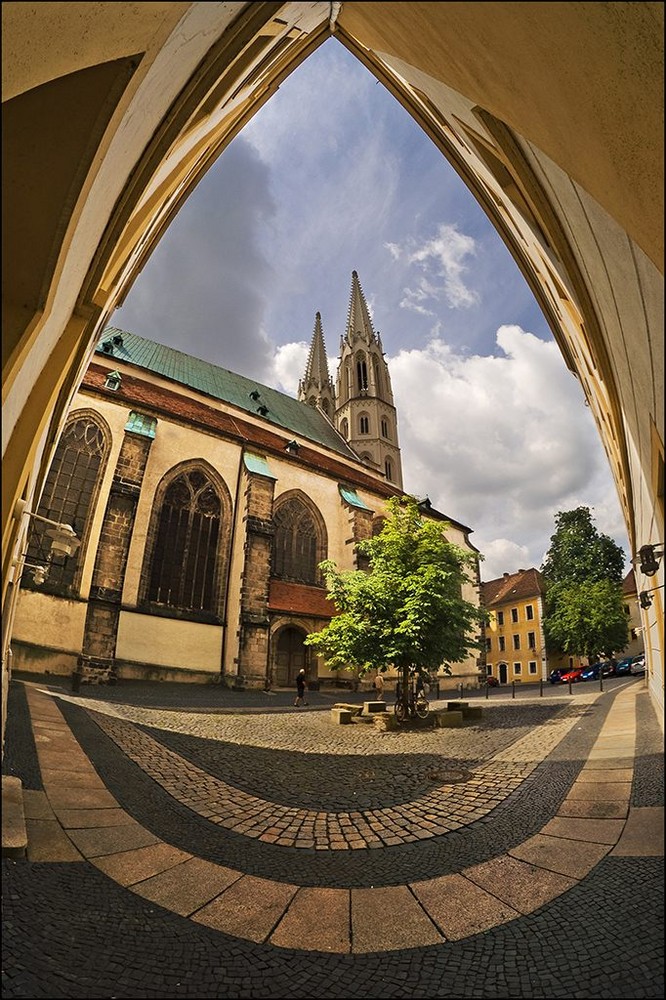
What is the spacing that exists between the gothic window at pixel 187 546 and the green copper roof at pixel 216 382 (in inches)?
249

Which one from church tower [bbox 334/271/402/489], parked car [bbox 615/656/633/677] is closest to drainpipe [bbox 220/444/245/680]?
church tower [bbox 334/271/402/489]

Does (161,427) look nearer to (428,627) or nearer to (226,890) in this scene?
(428,627)

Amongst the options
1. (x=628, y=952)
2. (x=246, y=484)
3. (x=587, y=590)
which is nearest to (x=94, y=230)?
(x=628, y=952)

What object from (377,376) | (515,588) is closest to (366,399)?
(377,376)

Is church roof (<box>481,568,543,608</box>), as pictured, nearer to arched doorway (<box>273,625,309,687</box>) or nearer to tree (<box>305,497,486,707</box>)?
arched doorway (<box>273,625,309,687</box>)

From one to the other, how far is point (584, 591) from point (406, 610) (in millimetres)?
20867

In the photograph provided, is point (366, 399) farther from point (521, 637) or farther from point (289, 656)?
point (289, 656)

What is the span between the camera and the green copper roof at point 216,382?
19.9 metres

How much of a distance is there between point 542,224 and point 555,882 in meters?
4.65

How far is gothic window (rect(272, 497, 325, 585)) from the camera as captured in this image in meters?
17.9

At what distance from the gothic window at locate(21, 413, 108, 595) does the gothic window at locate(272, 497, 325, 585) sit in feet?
23.0

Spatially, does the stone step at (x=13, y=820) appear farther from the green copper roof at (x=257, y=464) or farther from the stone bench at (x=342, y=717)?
the green copper roof at (x=257, y=464)

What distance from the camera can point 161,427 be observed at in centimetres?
1542

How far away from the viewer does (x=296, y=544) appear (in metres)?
18.6
